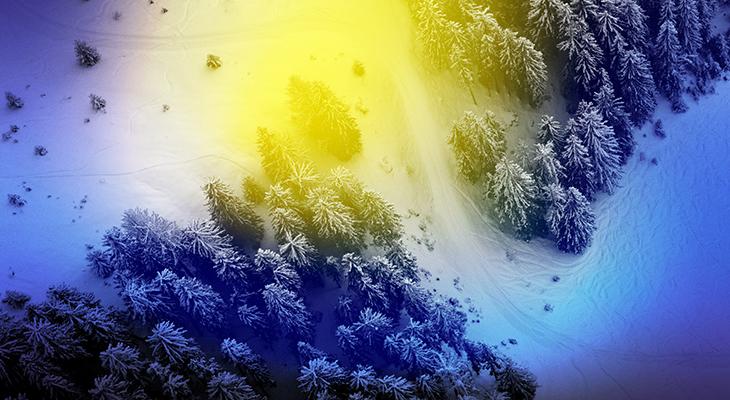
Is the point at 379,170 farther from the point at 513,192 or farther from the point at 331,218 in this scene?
the point at 513,192

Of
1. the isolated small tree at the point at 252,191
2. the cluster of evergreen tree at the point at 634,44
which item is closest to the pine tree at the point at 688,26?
the cluster of evergreen tree at the point at 634,44

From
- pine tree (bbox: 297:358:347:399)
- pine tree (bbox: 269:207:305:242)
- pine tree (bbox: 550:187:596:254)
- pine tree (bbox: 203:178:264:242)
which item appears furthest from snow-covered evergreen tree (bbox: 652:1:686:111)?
pine tree (bbox: 297:358:347:399)

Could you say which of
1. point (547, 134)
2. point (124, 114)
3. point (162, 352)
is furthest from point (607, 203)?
point (124, 114)

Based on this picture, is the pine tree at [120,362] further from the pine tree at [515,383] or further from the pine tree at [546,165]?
the pine tree at [546,165]

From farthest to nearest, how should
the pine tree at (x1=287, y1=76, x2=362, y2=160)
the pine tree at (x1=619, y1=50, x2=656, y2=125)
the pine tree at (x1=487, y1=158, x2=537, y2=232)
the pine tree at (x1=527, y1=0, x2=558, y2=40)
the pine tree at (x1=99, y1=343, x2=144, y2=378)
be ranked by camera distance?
1. the pine tree at (x1=619, y1=50, x2=656, y2=125)
2. the pine tree at (x1=527, y1=0, x2=558, y2=40)
3. the pine tree at (x1=287, y1=76, x2=362, y2=160)
4. the pine tree at (x1=487, y1=158, x2=537, y2=232)
5. the pine tree at (x1=99, y1=343, x2=144, y2=378)

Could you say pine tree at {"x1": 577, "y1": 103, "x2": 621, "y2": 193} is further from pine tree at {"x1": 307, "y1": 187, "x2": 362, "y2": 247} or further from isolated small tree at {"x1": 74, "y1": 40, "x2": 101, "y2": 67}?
isolated small tree at {"x1": 74, "y1": 40, "x2": 101, "y2": 67}

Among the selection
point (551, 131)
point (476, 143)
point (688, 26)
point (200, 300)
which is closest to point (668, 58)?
point (688, 26)
